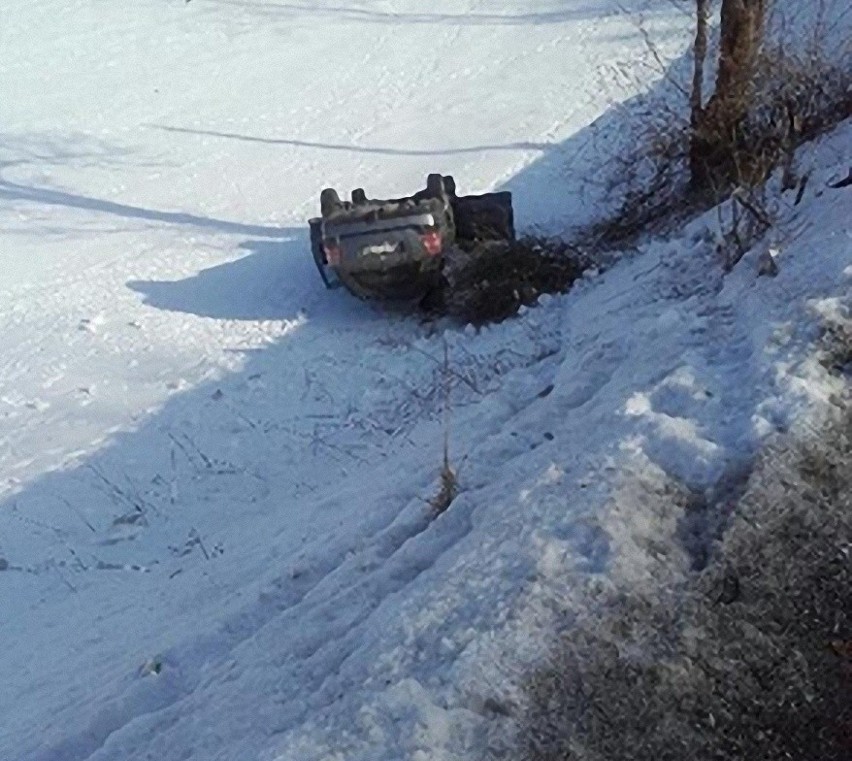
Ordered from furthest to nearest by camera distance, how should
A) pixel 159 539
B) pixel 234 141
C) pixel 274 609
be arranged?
pixel 234 141 < pixel 159 539 < pixel 274 609

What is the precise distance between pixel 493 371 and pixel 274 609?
12.4ft

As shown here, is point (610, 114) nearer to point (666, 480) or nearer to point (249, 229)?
point (249, 229)

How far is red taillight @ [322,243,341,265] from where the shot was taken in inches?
404

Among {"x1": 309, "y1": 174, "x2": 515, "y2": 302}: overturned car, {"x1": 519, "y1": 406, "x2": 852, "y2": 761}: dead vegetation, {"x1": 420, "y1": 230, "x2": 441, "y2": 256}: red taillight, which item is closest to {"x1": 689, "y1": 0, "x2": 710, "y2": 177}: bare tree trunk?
{"x1": 309, "y1": 174, "x2": 515, "y2": 302}: overturned car

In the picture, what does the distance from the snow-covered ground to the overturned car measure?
0.40m

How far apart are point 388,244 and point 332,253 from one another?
19.0 inches

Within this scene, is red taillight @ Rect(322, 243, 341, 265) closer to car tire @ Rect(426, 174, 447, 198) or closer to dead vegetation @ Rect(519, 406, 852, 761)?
car tire @ Rect(426, 174, 447, 198)

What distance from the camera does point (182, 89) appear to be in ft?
58.4

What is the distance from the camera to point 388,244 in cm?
1019

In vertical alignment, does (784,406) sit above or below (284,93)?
above

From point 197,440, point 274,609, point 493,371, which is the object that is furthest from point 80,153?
point 274,609

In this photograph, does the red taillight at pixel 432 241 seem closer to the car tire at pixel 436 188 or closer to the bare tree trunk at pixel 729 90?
the car tire at pixel 436 188

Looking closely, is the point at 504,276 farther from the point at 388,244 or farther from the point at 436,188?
the point at 436,188

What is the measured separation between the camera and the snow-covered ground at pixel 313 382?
153 inches
